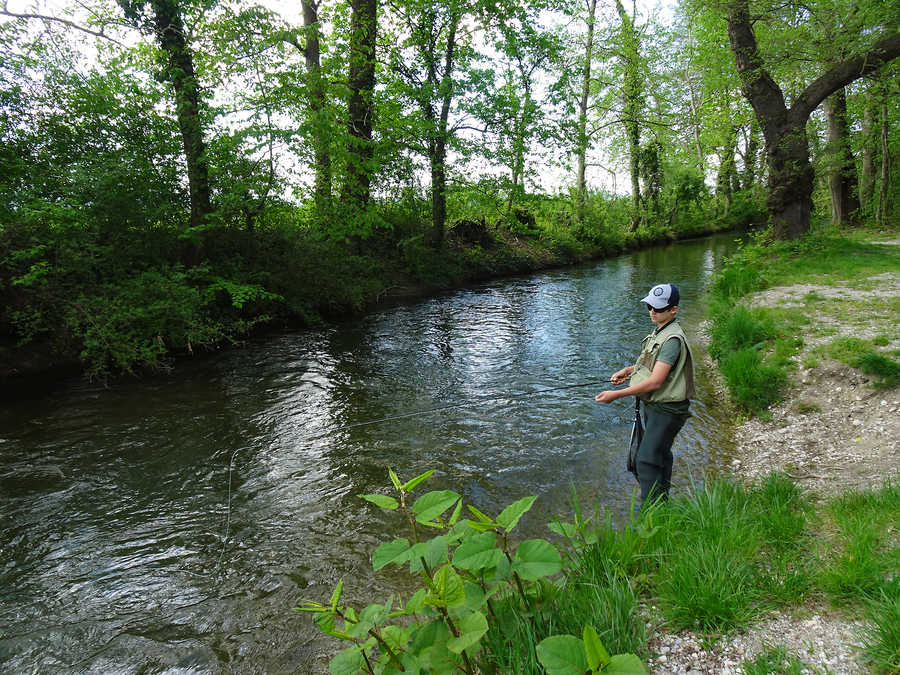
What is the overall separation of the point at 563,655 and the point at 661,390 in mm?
2646

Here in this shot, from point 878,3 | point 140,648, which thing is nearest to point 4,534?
point 140,648

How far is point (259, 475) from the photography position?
538 centimetres

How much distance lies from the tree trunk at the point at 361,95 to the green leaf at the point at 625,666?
14572 millimetres

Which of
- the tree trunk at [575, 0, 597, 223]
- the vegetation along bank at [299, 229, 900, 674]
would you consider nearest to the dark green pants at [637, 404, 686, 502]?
A: the vegetation along bank at [299, 229, 900, 674]

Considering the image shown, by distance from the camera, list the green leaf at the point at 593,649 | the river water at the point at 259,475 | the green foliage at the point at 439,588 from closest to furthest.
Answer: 1. the green leaf at the point at 593,649
2. the green foliage at the point at 439,588
3. the river water at the point at 259,475

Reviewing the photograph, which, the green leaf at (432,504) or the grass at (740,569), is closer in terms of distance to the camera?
the green leaf at (432,504)

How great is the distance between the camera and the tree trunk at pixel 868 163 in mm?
16375

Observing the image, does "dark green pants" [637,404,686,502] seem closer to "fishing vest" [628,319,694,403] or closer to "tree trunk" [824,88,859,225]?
"fishing vest" [628,319,694,403]

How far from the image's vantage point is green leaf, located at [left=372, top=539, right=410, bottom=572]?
173cm

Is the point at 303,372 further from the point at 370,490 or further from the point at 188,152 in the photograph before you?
the point at 188,152

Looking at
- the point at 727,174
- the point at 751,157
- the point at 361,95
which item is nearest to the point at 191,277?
the point at 361,95

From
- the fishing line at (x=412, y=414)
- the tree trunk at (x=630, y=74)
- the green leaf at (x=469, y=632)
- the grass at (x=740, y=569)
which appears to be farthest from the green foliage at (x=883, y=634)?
the tree trunk at (x=630, y=74)

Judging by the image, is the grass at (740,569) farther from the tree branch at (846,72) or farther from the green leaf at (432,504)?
the tree branch at (846,72)

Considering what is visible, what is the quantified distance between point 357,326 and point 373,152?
20.8ft
